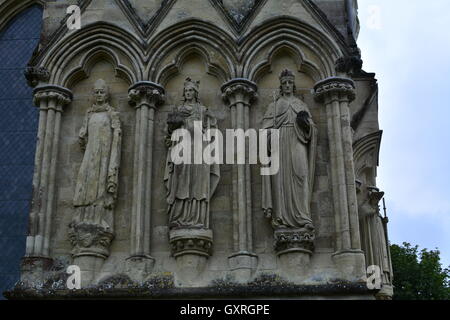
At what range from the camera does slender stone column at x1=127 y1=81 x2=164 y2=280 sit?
32.6 ft

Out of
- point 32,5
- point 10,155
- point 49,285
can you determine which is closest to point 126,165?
point 49,285

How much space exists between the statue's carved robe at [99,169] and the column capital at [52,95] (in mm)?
485

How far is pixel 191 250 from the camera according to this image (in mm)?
9875

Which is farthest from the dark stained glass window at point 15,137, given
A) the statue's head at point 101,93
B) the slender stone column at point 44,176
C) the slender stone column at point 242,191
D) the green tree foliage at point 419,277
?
the green tree foliage at point 419,277

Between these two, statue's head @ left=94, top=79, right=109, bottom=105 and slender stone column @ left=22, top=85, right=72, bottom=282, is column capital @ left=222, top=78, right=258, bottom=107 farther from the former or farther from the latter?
slender stone column @ left=22, top=85, right=72, bottom=282

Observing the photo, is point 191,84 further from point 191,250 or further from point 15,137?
point 15,137

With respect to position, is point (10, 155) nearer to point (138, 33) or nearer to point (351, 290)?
point (138, 33)

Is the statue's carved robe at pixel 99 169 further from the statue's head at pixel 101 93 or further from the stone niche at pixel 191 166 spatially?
the statue's head at pixel 101 93

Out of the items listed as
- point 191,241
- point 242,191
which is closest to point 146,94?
point 242,191

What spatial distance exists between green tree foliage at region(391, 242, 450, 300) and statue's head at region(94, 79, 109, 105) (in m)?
18.2

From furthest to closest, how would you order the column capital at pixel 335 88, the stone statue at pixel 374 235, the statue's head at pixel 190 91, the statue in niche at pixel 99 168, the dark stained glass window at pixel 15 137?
the stone statue at pixel 374 235, the dark stained glass window at pixel 15 137, the statue's head at pixel 190 91, the column capital at pixel 335 88, the statue in niche at pixel 99 168

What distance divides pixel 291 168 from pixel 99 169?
2.78 meters

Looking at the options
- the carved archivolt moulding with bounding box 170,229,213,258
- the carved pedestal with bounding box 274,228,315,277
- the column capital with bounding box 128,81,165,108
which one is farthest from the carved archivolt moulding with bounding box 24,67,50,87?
the carved pedestal with bounding box 274,228,315,277

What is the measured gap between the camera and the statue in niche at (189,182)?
10.0 m
